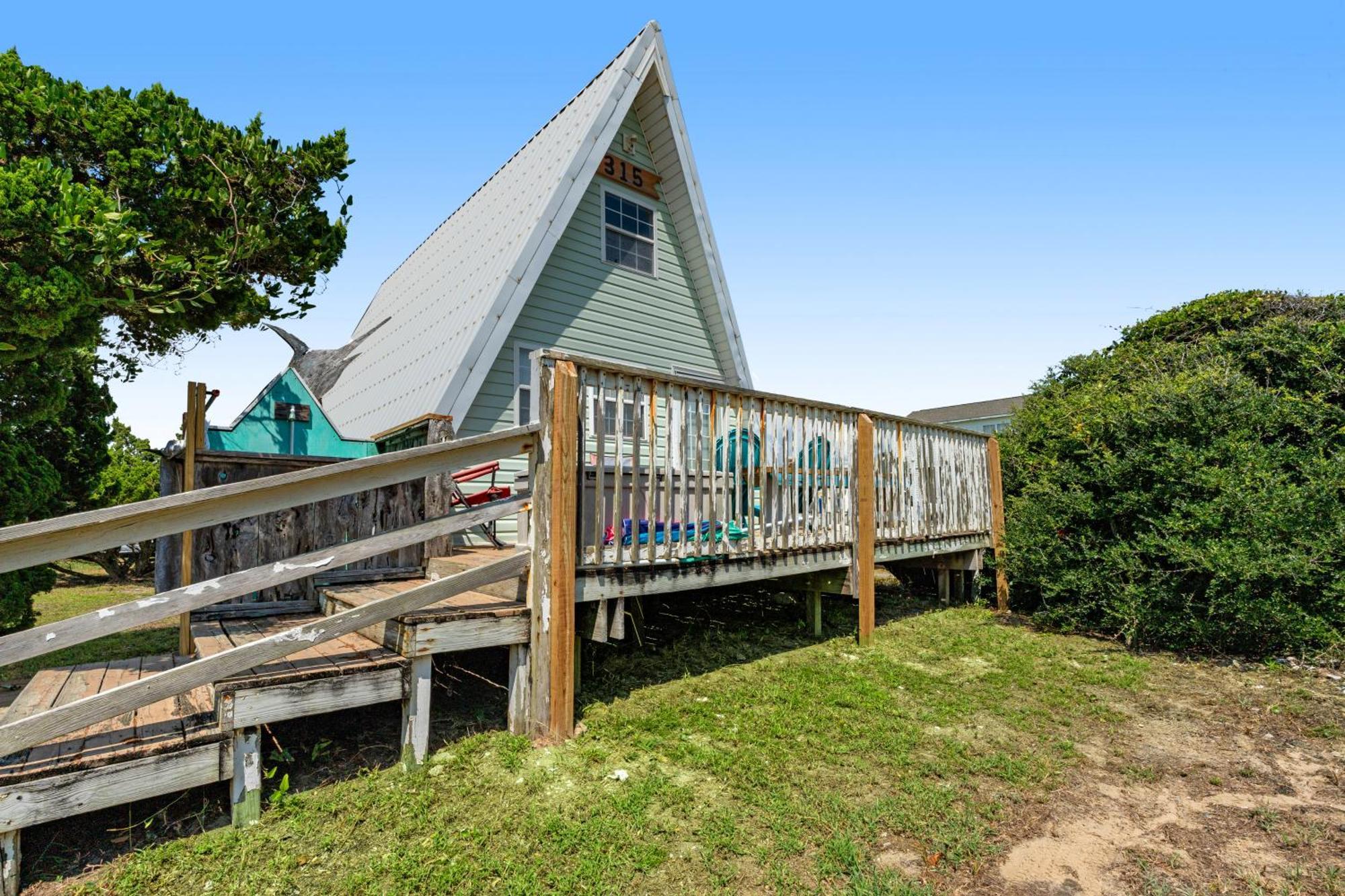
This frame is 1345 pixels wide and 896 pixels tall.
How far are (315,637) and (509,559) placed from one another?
116cm

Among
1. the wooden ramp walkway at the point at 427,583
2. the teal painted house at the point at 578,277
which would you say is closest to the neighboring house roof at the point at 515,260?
the teal painted house at the point at 578,277

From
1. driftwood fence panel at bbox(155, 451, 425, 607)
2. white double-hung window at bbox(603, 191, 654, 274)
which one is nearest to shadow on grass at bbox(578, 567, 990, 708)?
driftwood fence panel at bbox(155, 451, 425, 607)

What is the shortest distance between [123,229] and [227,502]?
10.2 feet

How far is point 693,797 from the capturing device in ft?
11.5

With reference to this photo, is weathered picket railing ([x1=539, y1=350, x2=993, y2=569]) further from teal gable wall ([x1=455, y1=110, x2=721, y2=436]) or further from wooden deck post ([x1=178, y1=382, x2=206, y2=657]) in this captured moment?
wooden deck post ([x1=178, y1=382, x2=206, y2=657])

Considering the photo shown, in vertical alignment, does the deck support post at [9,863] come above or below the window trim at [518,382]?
below

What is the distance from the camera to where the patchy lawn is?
283 centimetres

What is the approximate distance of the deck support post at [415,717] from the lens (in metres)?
3.67

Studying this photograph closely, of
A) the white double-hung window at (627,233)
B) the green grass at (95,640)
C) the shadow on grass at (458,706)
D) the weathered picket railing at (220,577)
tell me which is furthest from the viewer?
the white double-hung window at (627,233)

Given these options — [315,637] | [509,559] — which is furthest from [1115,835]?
[315,637]

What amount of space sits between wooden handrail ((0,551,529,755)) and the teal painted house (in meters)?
4.18

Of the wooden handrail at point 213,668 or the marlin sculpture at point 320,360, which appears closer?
the wooden handrail at point 213,668

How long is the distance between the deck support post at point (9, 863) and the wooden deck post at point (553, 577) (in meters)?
2.30

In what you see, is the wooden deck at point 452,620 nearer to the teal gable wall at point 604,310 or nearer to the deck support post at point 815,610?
the teal gable wall at point 604,310
